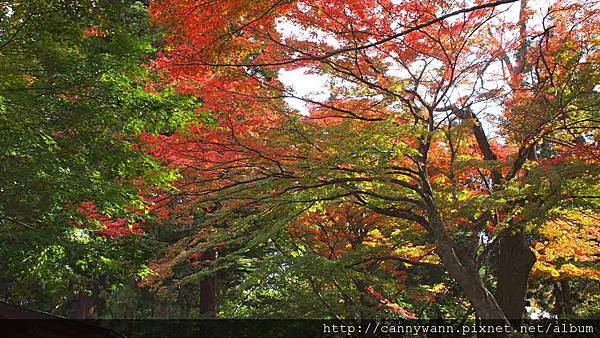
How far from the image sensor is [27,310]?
132 cm

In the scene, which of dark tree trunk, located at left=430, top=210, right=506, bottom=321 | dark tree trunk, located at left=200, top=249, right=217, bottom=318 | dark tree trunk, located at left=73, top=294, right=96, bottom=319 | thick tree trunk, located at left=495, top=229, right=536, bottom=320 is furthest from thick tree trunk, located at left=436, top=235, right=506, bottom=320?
dark tree trunk, located at left=73, top=294, right=96, bottom=319

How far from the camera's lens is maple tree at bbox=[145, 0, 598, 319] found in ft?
21.6

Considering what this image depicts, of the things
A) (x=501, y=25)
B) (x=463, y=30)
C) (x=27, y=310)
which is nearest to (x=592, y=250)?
(x=501, y=25)

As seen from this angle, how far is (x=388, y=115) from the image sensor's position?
820cm

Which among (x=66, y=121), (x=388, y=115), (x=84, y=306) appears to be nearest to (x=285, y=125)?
(x=388, y=115)

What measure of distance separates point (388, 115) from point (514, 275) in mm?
4668

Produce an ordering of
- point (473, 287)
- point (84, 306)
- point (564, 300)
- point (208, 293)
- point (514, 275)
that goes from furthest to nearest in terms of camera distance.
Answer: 1. point (84, 306)
2. point (564, 300)
3. point (208, 293)
4. point (514, 275)
5. point (473, 287)

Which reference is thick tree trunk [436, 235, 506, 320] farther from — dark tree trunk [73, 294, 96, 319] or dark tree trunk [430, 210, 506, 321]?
dark tree trunk [73, 294, 96, 319]

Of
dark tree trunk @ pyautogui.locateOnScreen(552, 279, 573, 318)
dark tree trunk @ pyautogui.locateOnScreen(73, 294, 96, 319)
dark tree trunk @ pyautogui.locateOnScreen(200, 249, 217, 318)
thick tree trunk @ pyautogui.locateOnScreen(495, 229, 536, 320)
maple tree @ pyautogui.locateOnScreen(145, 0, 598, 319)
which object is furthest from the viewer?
dark tree trunk @ pyautogui.locateOnScreen(73, 294, 96, 319)

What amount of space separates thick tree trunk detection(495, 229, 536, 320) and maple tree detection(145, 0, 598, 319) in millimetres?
30

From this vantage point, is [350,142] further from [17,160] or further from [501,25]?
[17,160]

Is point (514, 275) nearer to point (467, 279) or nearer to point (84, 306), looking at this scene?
point (467, 279)

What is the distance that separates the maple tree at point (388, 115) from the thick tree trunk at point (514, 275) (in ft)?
0.10

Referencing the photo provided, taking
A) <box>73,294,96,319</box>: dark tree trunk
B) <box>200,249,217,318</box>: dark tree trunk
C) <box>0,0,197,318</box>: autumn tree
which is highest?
<box>0,0,197,318</box>: autumn tree
